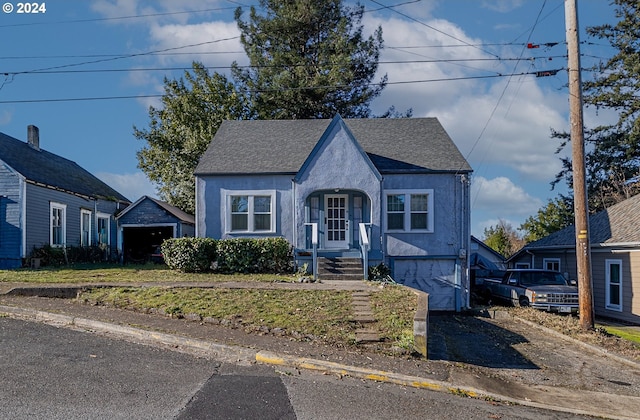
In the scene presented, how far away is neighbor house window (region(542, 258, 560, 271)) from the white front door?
10.9 m

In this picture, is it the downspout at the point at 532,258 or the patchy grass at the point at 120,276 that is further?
the downspout at the point at 532,258

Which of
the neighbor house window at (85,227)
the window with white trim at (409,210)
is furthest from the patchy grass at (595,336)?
the neighbor house window at (85,227)

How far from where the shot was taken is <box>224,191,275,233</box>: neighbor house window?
68.5 feet

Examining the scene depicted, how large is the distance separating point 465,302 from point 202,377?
46.6 ft

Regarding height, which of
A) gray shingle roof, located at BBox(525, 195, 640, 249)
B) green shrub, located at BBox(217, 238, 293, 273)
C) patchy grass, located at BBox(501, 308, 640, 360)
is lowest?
patchy grass, located at BBox(501, 308, 640, 360)

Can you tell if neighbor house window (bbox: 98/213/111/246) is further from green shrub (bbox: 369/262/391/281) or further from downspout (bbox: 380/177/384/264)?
green shrub (bbox: 369/262/391/281)

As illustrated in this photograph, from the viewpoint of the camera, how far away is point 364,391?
327 inches

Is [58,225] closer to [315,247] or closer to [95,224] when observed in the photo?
[95,224]

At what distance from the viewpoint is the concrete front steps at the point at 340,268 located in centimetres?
1828

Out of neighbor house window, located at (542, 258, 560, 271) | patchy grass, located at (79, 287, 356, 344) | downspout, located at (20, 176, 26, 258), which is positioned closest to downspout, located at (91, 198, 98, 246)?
downspout, located at (20, 176, 26, 258)

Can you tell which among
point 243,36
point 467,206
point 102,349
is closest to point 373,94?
point 243,36

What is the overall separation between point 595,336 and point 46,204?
65.3 ft

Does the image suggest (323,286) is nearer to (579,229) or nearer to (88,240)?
(579,229)

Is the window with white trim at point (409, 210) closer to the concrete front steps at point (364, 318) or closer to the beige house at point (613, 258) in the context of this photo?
the beige house at point (613, 258)
